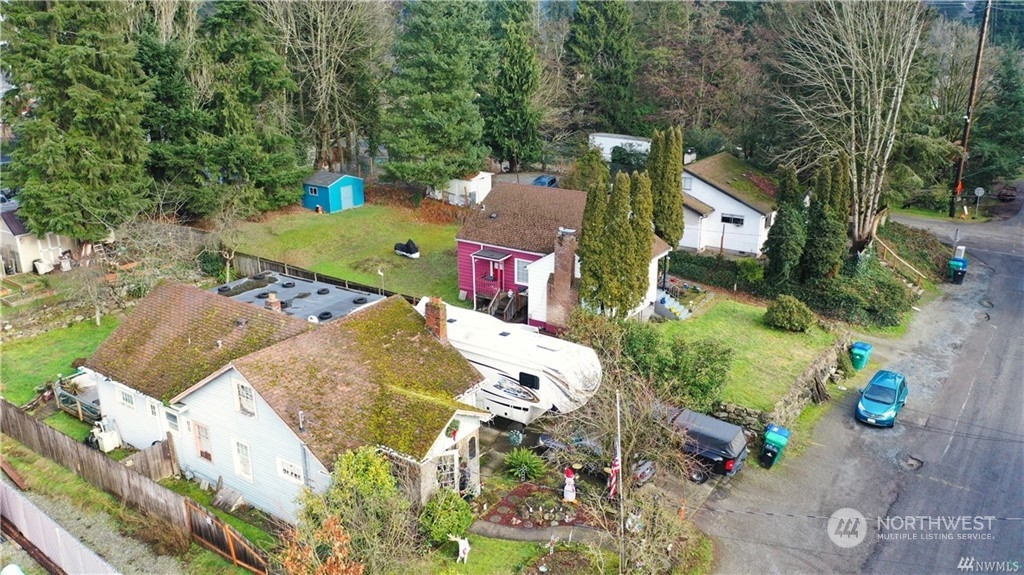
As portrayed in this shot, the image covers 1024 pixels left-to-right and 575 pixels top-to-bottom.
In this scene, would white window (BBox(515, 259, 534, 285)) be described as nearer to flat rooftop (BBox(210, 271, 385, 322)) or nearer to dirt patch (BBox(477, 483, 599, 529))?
flat rooftop (BBox(210, 271, 385, 322))

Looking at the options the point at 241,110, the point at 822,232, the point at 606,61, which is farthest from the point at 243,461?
the point at 606,61

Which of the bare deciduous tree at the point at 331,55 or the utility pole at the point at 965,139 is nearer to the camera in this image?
the utility pole at the point at 965,139

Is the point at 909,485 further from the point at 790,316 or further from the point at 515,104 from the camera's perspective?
the point at 515,104

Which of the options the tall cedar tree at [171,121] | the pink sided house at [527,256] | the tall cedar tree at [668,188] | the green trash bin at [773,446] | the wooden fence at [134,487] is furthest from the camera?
the tall cedar tree at [171,121]

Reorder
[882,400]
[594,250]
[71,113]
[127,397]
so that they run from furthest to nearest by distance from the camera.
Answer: [71,113] → [594,250] → [882,400] → [127,397]

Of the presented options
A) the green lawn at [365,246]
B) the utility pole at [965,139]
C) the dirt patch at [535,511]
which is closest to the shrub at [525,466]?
the dirt patch at [535,511]

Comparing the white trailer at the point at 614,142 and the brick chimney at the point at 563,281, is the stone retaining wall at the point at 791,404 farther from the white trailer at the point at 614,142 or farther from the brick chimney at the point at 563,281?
the white trailer at the point at 614,142
